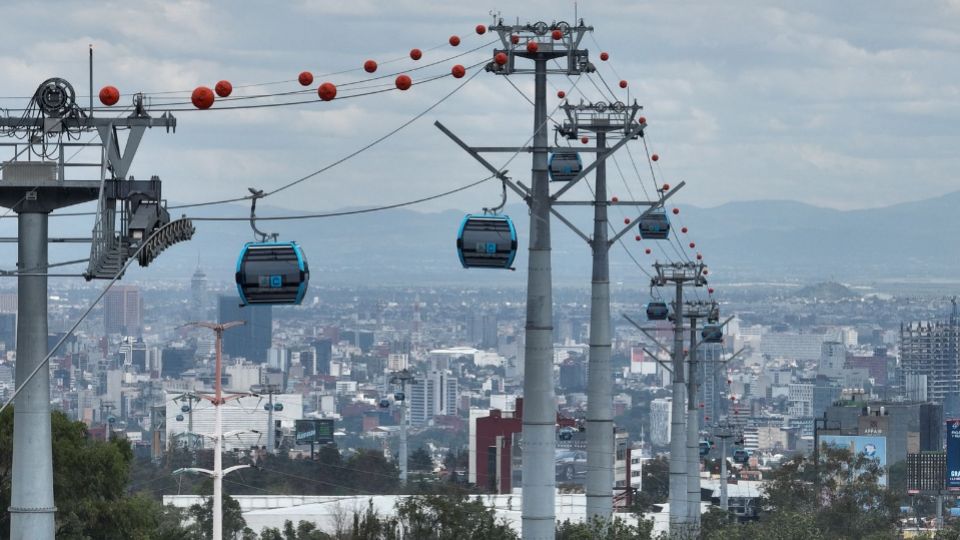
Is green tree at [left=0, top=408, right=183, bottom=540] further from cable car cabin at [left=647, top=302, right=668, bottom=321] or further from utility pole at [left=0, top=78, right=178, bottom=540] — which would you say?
utility pole at [left=0, top=78, right=178, bottom=540]

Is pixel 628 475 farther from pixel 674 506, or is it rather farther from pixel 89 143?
pixel 89 143

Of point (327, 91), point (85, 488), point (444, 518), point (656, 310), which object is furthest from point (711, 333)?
point (327, 91)

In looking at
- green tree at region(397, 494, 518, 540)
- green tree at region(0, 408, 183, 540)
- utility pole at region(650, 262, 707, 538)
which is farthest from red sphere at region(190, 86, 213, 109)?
green tree at region(397, 494, 518, 540)

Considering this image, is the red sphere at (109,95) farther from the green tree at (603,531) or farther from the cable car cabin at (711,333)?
the cable car cabin at (711,333)

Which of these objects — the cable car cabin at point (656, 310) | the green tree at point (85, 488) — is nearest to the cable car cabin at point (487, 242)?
the green tree at point (85, 488)

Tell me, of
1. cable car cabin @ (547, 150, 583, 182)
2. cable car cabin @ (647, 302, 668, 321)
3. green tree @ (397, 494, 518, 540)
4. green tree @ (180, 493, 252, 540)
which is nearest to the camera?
cable car cabin @ (547, 150, 583, 182)

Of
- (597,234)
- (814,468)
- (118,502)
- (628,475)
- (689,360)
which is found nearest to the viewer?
(597,234)

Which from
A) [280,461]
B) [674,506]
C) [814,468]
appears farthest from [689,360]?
[280,461]
